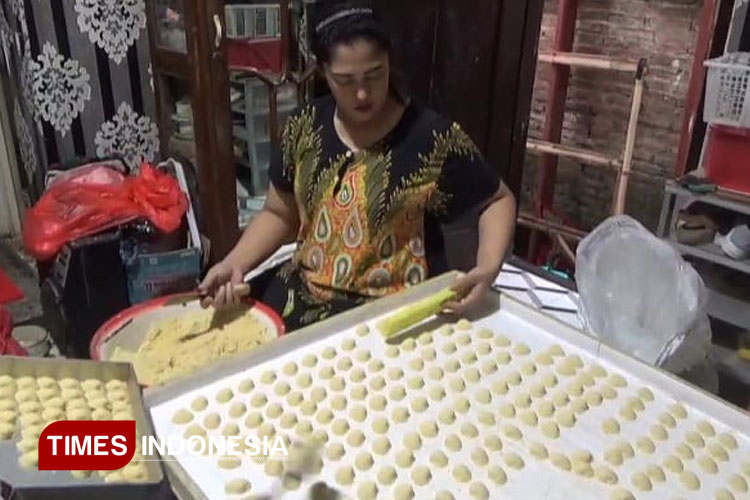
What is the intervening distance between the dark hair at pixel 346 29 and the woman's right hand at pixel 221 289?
0.43 m

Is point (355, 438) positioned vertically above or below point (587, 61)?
below

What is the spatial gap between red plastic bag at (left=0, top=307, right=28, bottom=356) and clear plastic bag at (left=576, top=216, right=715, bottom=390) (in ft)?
4.41

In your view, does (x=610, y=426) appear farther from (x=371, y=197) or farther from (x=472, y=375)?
(x=371, y=197)

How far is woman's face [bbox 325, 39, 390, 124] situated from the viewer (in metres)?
1.24

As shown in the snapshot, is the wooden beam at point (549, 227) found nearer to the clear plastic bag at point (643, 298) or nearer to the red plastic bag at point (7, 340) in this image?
the clear plastic bag at point (643, 298)

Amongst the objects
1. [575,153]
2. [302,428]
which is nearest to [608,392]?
[302,428]

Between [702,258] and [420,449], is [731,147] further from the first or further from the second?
[420,449]

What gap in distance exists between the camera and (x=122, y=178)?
2.08 m

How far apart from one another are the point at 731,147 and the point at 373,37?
1.69 meters

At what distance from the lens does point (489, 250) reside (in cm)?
132

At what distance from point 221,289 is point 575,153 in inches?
89.4

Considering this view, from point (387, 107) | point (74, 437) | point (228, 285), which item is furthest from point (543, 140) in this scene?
point (74, 437)

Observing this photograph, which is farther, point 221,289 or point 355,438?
point 221,289

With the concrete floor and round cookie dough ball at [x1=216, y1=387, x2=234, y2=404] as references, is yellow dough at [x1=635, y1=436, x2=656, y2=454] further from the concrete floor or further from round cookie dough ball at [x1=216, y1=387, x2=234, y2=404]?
the concrete floor
